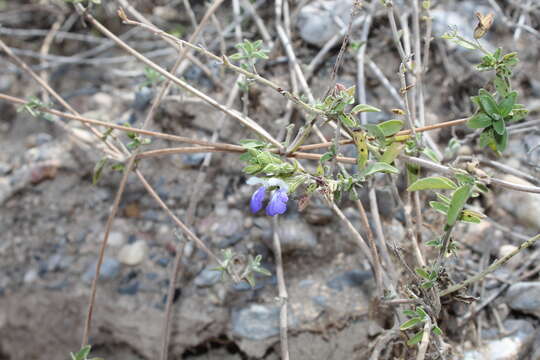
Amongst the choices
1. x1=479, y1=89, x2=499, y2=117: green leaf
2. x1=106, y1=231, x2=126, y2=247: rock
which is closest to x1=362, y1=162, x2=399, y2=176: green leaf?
x1=479, y1=89, x2=499, y2=117: green leaf

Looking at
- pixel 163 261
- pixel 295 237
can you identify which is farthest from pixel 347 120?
pixel 163 261

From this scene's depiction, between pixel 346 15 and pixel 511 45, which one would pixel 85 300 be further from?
pixel 511 45

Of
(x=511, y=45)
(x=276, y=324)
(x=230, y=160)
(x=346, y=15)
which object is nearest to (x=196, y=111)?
(x=230, y=160)

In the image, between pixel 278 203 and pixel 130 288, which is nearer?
pixel 278 203

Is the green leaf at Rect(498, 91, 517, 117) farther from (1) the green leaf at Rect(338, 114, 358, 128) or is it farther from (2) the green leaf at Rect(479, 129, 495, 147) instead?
(1) the green leaf at Rect(338, 114, 358, 128)

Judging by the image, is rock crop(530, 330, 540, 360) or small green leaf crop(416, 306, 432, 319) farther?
rock crop(530, 330, 540, 360)

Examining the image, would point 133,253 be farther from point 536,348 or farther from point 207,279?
point 536,348
